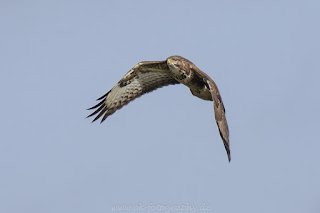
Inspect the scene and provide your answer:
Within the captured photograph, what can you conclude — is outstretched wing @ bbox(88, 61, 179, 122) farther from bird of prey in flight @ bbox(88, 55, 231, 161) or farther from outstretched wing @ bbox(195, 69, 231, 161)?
outstretched wing @ bbox(195, 69, 231, 161)

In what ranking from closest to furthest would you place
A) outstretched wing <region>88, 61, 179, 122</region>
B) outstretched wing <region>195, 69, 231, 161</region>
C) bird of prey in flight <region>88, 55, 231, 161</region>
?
outstretched wing <region>195, 69, 231, 161</region>, bird of prey in flight <region>88, 55, 231, 161</region>, outstretched wing <region>88, 61, 179, 122</region>

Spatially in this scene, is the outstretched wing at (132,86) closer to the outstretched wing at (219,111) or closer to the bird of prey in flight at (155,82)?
the bird of prey in flight at (155,82)

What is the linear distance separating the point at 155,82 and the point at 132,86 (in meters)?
0.69

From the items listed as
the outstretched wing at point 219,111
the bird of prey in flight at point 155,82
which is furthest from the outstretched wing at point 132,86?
the outstretched wing at point 219,111

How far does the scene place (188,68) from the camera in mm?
17375

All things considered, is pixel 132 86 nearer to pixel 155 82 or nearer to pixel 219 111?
pixel 155 82

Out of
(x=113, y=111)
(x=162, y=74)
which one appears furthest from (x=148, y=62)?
(x=113, y=111)

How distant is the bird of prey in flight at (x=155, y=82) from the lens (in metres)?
17.3

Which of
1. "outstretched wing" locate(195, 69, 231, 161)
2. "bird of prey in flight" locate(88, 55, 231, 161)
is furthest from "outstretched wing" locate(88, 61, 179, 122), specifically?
"outstretched wing" locate(195, 69, 231, 161)

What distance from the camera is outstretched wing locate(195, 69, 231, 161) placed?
15.0 metres

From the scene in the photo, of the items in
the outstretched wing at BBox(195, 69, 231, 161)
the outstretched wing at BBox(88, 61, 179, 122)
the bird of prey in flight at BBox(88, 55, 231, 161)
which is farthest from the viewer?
the outstretched wing at BBox(88, 61, 179, 122)

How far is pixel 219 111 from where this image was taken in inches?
617

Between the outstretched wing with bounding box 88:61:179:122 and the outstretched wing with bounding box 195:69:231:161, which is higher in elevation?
the outstretched wing with bounding box 88:61:179:122

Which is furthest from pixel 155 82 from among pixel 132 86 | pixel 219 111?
pixel 219 111
